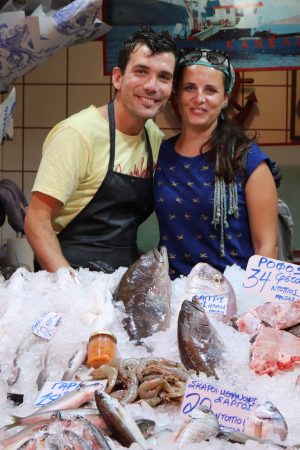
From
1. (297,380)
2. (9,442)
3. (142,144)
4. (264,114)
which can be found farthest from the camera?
(264,114)

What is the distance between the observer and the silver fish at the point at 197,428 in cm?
125

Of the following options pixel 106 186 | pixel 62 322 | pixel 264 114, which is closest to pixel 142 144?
pixel 106 186

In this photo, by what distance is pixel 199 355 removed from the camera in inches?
62.9

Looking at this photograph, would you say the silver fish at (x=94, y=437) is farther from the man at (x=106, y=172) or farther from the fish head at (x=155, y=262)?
the man at (x=106, y=172)

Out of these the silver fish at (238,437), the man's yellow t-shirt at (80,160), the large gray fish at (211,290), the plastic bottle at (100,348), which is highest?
the man's yellow t-shirt at (80,160)

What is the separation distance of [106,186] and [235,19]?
1.76 metres

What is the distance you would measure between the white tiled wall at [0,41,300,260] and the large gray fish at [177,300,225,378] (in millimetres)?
3449

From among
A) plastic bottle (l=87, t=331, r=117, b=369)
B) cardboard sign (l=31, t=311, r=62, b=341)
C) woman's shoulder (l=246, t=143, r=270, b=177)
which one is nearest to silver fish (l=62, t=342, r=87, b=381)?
plastic bottle (l=87, t=331, r=117, b=369)

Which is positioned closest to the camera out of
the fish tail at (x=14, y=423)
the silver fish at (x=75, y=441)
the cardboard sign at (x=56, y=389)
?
the silver fish at (x=75, y=441)

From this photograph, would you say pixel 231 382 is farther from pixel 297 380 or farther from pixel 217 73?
pixel 217 73

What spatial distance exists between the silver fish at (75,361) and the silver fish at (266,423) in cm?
45

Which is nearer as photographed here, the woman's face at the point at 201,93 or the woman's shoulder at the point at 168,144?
the woman's face at the point at 201,93

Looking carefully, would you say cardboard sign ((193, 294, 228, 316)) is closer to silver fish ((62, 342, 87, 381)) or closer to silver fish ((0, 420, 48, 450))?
silver fish ((62, 342, 87, 381))

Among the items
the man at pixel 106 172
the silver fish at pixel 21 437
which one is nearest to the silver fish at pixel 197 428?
the silver fish at pixel 21 437
